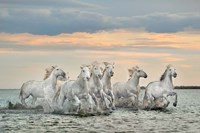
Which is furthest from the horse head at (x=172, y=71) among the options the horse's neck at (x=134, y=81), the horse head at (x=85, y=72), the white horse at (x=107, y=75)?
the horse head at (x=85, y=72)

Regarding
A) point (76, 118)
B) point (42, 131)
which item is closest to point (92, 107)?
point (76, 118)

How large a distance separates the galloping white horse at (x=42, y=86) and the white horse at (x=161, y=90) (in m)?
5.49

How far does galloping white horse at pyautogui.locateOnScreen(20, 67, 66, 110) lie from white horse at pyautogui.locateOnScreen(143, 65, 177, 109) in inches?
216

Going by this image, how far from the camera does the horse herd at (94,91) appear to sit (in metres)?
33.4

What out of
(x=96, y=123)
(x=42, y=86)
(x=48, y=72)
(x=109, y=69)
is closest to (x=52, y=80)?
(x=42, y=86)

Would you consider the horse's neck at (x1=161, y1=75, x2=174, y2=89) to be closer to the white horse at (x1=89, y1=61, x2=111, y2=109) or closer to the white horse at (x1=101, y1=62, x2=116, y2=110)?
the white horse at (x1=101, y1=62, x2=116, y2=110)

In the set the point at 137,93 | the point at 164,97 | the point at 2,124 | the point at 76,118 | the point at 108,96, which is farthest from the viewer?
the point at 137,93

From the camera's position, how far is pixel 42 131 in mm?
26578

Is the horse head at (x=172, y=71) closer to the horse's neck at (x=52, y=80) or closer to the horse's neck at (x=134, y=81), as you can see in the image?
the horse's neck at (x=134, y=81)

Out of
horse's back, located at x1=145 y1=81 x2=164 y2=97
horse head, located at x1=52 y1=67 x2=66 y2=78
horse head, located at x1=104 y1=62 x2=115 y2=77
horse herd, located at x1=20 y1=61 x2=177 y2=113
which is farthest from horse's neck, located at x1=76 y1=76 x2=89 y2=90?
horse's back, located at x1=145 y1=81 x2=164 y2=97

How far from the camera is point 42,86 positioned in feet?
128

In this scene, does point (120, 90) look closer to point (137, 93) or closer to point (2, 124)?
point (137, 93)

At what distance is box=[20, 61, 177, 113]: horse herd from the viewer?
33375 millimetres

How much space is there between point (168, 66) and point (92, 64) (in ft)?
23.9
